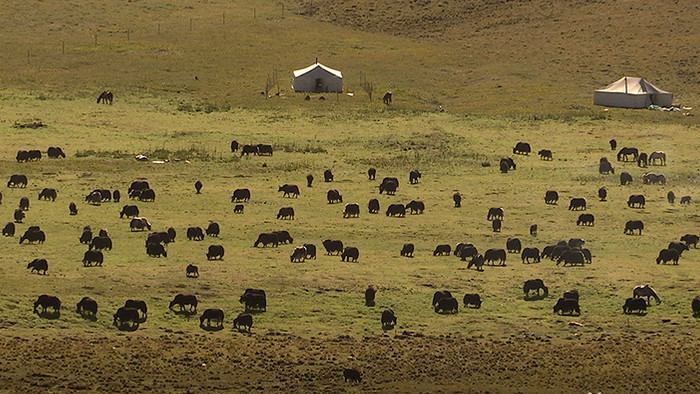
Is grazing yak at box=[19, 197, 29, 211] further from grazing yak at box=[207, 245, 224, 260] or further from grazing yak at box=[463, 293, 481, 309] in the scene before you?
grazing yak at box=[463, 293, 481, 309]

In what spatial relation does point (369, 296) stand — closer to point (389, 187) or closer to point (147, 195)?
point (147, 195)

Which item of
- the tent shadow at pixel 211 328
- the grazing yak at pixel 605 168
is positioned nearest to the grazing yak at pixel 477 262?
the tent shadow at pixel 211 328

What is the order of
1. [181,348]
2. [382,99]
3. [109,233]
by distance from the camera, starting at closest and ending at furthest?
[181,348] < [109,233] < [382,99]

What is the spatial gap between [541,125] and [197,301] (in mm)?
49693

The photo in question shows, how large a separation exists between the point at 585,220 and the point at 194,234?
53.9ft

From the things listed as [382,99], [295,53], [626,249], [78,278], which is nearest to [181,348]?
[78,278]

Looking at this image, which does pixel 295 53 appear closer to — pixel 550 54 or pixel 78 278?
pixel 550 54

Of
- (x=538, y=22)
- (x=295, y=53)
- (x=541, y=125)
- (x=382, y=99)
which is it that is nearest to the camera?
(x=541, y=125)

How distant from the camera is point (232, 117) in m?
94.6

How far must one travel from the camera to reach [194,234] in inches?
2237

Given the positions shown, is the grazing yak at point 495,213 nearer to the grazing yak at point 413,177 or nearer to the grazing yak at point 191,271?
the grazing yak at point 413,177

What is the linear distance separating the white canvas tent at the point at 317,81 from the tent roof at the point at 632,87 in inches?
711

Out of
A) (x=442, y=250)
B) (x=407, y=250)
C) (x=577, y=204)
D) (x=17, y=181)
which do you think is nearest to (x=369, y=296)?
(x=407, y=250)

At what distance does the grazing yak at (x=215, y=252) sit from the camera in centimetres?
5319
